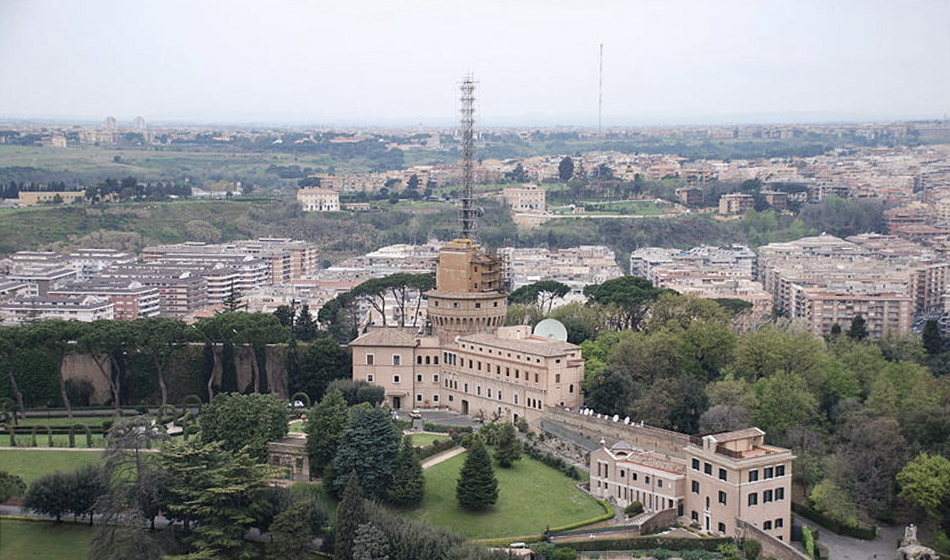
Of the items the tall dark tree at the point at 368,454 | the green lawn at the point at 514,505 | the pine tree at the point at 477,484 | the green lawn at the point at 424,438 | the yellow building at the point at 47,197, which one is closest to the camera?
the green lawn at the point at 514,505

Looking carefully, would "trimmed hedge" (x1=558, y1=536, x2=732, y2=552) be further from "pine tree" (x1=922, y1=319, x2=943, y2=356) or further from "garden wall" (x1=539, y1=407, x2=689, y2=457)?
"pine tree" (x1=922, y1=319, x2=943, y2=356)

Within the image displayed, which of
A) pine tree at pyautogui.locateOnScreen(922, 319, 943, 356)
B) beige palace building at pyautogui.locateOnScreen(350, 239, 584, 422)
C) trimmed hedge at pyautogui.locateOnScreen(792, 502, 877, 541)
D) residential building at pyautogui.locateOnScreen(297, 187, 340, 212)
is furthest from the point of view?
residential building at pyautogui.locateOnScreen(297, 187, 340, 212)

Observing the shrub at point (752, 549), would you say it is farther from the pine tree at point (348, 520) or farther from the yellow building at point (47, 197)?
the yellow building at point (47, 197)

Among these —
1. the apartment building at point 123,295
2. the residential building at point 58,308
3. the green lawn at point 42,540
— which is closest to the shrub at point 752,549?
the green lawn at point 42,540

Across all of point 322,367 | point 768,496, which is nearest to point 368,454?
point 768,496

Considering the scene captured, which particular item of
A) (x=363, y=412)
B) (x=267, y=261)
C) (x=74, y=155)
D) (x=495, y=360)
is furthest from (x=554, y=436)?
(x=74, y=155)

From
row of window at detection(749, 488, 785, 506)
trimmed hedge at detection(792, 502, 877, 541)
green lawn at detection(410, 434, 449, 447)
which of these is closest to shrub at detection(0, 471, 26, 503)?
green lawn at detection(410, 434, 449, 447)

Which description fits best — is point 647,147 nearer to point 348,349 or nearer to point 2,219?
point 2,219
